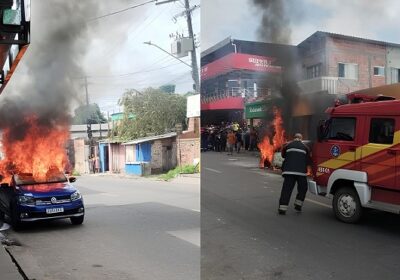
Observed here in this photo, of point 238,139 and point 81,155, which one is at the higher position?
point 238,139

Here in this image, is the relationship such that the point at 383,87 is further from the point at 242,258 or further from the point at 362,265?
the point at 242,258

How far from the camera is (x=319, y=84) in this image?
1.79 metres

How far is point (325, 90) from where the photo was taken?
1785 millimetres

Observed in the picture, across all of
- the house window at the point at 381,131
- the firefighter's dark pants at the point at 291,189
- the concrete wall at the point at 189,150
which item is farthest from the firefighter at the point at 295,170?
the concrete wall at the point at 189,150

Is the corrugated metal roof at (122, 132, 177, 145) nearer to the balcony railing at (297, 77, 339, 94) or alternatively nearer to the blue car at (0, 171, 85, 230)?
the balcony railing at (297, 77, 339, 94)

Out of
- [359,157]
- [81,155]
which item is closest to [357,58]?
[359,157]

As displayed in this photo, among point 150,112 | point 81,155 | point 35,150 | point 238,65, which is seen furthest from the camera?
point 35,150

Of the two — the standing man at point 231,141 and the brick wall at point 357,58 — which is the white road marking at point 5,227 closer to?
the standing man at point 231,141

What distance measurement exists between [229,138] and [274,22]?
0.53 meters

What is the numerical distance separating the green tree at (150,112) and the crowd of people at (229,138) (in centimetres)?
50

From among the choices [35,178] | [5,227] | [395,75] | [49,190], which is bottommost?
[5,227]

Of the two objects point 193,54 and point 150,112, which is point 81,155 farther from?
point 193,54

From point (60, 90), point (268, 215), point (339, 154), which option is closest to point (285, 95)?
point (339, 154)

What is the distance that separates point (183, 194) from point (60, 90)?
182 centimetres
